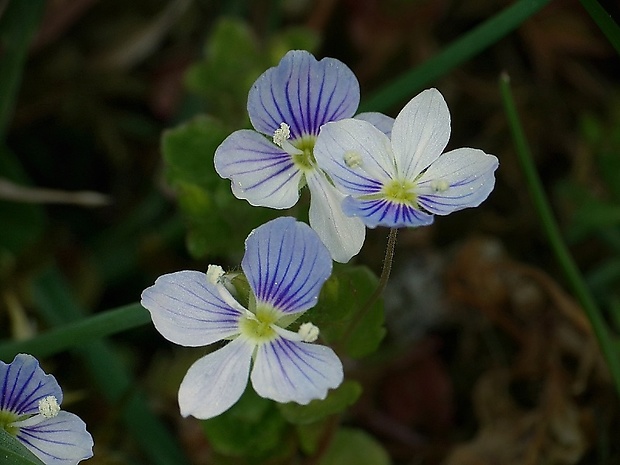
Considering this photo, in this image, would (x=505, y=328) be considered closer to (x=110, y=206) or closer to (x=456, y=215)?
(x=456, y=215)

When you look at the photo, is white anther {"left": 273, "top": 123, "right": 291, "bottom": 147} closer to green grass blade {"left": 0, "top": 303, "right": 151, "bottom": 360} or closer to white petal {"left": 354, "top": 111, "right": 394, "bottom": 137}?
white petal {"left": 354, "top": 111, "right": 394, "bottom": 137}

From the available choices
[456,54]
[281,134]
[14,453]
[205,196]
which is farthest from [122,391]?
[456,54]

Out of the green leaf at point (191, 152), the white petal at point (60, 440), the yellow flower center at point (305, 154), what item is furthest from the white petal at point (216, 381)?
the green leaf at point (191, 152)

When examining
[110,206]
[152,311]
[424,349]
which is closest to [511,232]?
[424,349]

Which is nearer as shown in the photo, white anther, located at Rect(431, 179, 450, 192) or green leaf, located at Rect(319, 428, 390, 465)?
white anther, located at Rect(431, 179, 450, 192)

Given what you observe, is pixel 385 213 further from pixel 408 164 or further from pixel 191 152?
pixel 191 152

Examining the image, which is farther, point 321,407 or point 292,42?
point 292,42

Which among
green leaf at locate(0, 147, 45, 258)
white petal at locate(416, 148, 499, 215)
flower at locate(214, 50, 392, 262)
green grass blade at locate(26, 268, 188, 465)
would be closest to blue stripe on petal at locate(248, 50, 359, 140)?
flower at locate(214, 50, 392, 262)

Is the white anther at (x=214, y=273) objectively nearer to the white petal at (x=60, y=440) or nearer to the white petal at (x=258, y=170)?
the white petal at (x=258, y=170)
